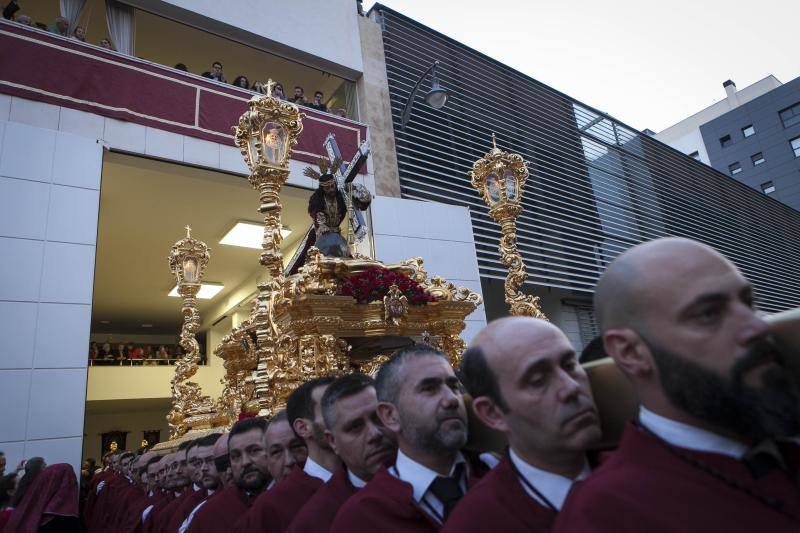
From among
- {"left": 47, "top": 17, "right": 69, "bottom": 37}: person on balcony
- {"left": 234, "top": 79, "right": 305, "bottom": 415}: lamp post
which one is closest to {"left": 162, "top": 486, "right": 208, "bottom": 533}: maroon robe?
{"left": 234, "top": 79, "right": 305, "bottom": 415}: lamp post

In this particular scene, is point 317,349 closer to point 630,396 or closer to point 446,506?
point 446,506

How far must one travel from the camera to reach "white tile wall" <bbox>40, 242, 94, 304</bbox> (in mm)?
6387

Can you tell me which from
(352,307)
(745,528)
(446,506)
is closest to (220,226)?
(352,307)

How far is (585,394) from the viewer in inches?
47.6

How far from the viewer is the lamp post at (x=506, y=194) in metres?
5.50

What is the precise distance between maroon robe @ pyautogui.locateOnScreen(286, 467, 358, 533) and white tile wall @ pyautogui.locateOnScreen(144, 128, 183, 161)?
6.79 meters

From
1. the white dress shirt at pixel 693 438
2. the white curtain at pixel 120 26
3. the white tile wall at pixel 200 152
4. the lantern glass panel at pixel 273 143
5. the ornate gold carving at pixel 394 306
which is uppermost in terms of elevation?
the white curtain at pixel 120 26

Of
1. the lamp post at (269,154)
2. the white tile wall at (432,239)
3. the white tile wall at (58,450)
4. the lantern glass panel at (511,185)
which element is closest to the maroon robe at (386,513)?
the lamp post at (269,154)

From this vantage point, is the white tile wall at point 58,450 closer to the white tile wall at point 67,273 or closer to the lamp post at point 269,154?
the white tile wall at point 67,273

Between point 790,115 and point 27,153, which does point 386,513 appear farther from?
point 790,115

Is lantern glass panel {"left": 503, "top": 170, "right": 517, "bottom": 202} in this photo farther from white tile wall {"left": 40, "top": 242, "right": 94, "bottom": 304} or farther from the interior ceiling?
white tile wall {"left": 40, "top": 242, "right": 94, "bottom": 304}

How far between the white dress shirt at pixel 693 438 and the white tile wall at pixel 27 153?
295 inches

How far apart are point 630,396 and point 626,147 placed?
1531cm

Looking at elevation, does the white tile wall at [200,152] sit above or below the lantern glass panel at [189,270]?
above
